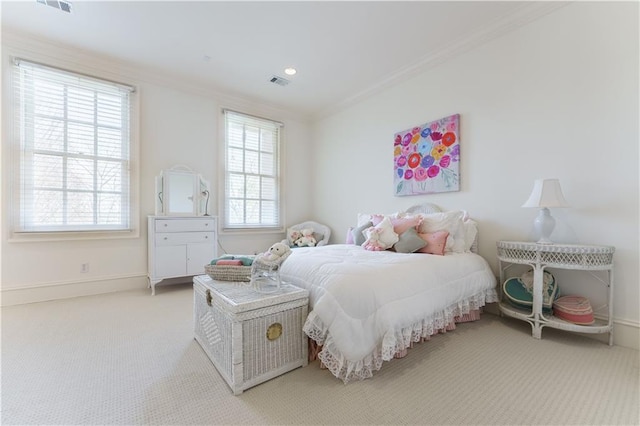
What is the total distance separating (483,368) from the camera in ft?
5.67

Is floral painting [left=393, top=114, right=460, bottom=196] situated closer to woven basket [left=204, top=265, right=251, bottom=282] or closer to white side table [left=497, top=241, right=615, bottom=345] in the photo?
white side table [left=497, top=241, right=615, bottom=345]

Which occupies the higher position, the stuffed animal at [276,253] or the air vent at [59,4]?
the air vent at [59,4]

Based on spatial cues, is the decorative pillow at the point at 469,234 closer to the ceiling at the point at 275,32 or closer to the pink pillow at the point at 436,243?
the pink pillow at the point at 436,243

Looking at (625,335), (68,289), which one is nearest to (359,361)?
(625,335)

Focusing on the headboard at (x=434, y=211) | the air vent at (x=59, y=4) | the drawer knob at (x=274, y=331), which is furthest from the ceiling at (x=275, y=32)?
the drawer knob at (x=274, y=331)

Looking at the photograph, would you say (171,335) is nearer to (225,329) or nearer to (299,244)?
(225,329)

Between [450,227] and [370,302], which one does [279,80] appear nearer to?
[450,227]

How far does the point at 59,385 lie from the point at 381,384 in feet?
5.79

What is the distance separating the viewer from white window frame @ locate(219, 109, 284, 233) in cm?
428

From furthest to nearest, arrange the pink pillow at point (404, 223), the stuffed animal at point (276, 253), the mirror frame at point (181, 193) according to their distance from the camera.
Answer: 1. the mirror frame at point (181, 193)
2. the pink pillow at point (404, 223)
3. the stuffed animal at point (276, 253)

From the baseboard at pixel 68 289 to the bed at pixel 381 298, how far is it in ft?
8.37

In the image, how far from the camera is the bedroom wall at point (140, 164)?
2912 millimetres

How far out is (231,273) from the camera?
76.0 inches

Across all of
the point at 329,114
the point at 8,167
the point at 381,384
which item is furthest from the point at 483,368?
the point at 8,167
